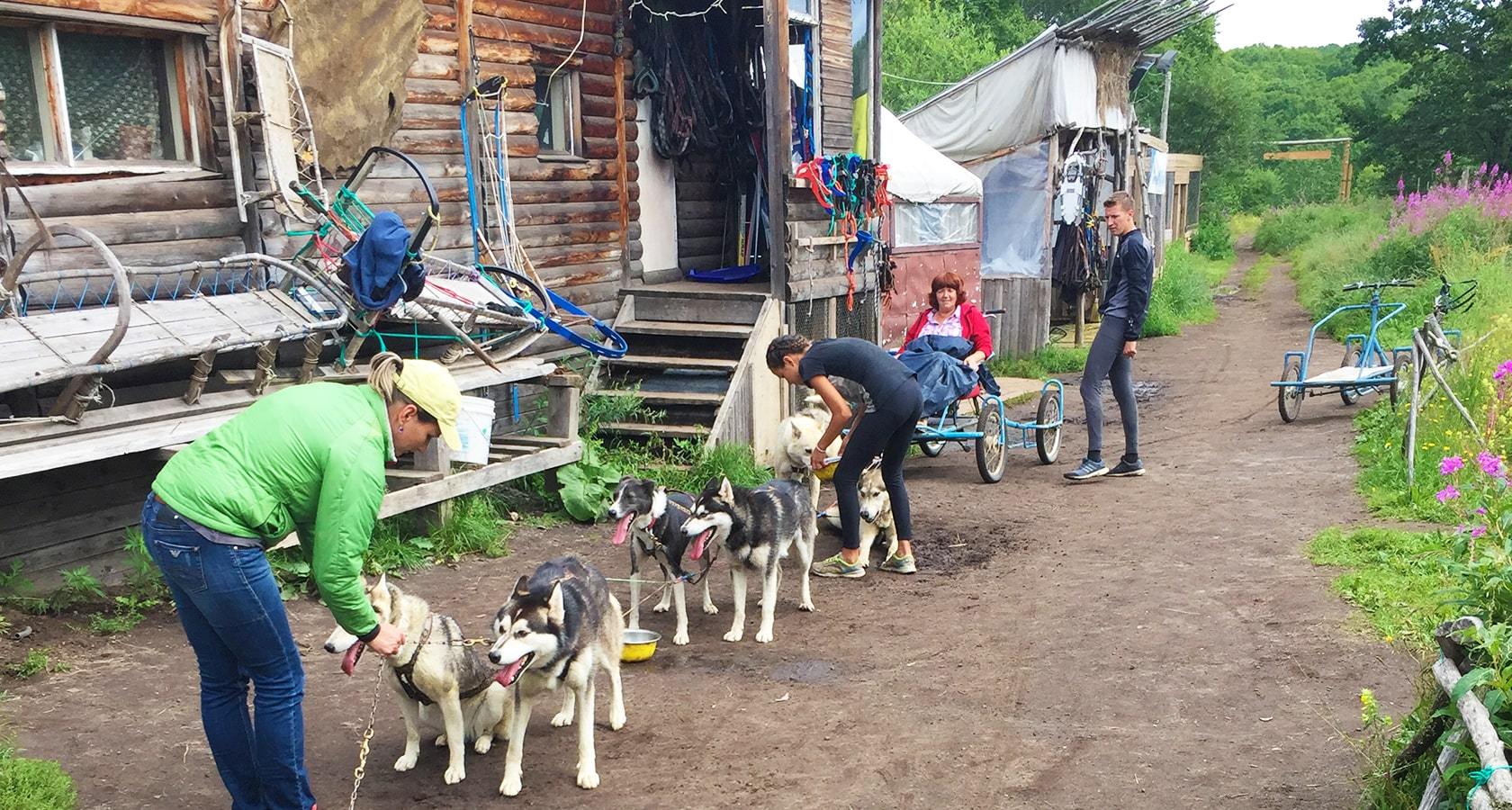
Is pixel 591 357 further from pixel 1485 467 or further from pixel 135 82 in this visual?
pixel 1485 467

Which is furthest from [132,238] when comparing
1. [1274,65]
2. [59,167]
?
[1274,65]

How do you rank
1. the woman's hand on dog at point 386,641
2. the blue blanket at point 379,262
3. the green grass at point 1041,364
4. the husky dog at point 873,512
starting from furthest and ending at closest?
the green grass at point 1041,364, the husky dog at point 873,512, the blue blanket at point 379,262, the woman's hand on dog at point 386,641

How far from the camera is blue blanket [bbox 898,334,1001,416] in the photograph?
893 cm

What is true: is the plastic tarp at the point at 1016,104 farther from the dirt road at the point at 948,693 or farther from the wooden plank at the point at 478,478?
the wooden plank at the point at 478,478

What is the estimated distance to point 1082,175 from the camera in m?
18.6

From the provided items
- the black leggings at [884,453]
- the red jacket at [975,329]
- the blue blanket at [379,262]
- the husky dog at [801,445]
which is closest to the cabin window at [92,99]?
the blue blanket at [379,262]

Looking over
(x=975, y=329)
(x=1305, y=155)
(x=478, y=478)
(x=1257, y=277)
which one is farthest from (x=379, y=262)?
(x=1305, y=155)

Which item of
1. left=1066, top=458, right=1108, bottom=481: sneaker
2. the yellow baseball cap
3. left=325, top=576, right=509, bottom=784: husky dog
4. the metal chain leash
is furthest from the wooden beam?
the yellow baseball cap

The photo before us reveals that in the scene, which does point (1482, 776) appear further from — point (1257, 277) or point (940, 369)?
point (1257, 277)

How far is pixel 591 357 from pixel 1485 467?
7156 mm

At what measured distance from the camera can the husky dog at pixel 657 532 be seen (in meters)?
5.78

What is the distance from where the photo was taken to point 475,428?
7137 millimetres

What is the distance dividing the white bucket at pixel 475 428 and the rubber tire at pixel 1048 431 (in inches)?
203

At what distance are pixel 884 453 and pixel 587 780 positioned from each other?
10.5 ft
